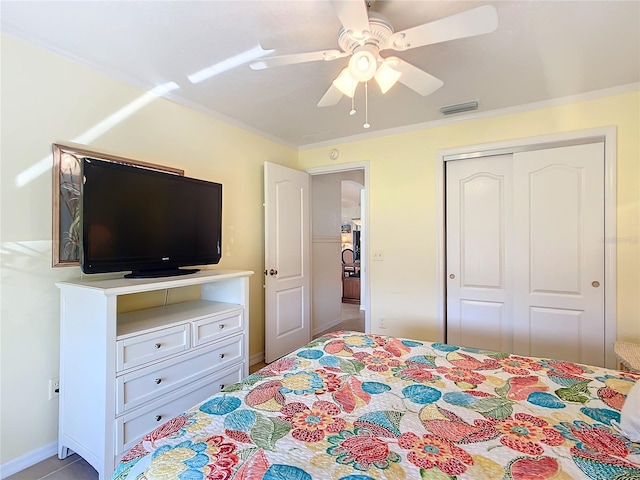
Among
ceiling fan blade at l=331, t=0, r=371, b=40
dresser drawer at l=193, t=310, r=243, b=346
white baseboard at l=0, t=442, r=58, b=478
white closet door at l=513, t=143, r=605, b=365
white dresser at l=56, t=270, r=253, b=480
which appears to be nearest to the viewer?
ceiling fan blade at l=331, t=0, r=371, b=40

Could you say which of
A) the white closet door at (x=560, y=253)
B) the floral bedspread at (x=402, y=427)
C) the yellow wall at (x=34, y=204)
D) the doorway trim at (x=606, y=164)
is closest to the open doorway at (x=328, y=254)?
the doorway trim at (x=606, y=164)

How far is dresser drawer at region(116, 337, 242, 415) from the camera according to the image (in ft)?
5.52

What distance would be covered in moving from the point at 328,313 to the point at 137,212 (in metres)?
3.25

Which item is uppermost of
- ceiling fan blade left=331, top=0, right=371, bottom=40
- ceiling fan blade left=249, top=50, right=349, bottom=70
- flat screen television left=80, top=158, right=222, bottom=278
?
ceiling fan blade left=331, top=0, right=371, bottom=40

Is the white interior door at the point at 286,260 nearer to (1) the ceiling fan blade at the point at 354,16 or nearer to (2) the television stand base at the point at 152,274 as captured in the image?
(2) the television stand base at the point at 152,274

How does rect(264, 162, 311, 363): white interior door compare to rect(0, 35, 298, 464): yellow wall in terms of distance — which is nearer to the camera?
rect(0, 35, 298, 464): yellow wall

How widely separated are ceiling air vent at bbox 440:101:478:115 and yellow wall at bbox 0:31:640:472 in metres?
0.23

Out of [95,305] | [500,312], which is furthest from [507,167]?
[95,305]

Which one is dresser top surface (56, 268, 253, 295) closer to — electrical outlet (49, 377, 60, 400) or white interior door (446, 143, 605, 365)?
electrical outlet (49, 377, 60, 400)

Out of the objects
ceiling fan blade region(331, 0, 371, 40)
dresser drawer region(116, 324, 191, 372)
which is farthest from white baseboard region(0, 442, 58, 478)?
ceiling fan blade region(331, 0, 371, 40)

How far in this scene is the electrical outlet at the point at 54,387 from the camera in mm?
1902

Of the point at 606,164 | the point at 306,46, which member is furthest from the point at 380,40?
the point at 606,164

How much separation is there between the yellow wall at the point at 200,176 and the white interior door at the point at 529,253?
7.2 inches

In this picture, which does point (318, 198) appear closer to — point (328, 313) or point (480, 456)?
point (328, 313)
